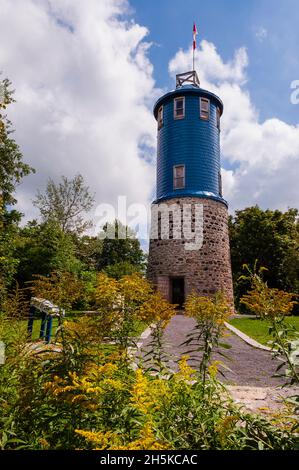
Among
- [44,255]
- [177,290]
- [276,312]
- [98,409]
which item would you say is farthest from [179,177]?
[98,409]

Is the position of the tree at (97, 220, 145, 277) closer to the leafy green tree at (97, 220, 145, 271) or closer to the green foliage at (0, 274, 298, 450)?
the leafy green tree at (97, 220, 145, 271)

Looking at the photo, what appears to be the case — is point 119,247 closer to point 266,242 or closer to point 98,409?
point 266,242

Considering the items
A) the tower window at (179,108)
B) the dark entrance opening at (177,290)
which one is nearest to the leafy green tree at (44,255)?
the dark entrance opening at (177,290)

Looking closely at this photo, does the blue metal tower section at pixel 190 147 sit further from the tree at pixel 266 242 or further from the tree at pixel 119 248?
the tree at pixel 119 248

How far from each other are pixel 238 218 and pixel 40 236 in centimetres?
1876

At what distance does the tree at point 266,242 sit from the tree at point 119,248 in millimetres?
11980

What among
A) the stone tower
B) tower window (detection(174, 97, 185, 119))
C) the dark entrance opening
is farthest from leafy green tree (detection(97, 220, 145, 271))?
tower window (detection(174, 97, 185, 119))

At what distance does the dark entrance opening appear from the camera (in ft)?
59.2

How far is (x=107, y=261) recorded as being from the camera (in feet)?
118

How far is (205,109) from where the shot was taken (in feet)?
62.7

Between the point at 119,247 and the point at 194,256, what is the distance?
20.2 metres
